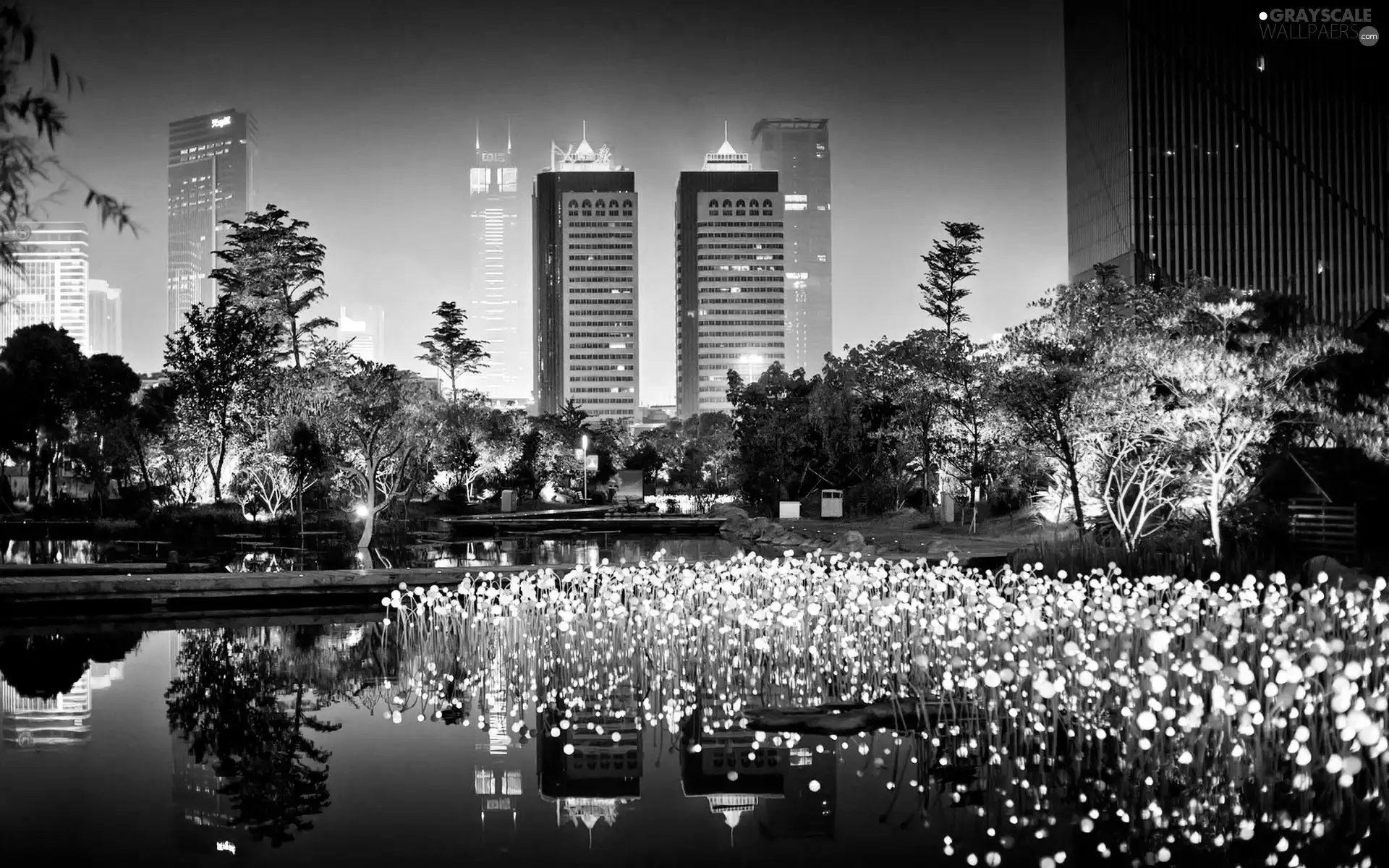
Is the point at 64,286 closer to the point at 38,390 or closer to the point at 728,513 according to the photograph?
the point at 38,390

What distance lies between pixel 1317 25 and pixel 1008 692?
71069 millimetres

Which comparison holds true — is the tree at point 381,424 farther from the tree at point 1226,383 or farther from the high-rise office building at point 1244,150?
the high-rise office building at point 1244,150

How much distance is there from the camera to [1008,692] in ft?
28.1

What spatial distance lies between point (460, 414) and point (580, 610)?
29.8 metres

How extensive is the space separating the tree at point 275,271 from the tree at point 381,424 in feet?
51.4

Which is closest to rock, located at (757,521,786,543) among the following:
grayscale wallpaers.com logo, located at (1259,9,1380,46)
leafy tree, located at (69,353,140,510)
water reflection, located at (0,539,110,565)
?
water reflection, located at (0,539,110,565)

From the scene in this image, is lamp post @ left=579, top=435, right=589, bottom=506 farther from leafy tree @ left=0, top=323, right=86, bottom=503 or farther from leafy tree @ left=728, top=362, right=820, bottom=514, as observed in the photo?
leafy tree @ left=0, top=323, right=86, bottom=503

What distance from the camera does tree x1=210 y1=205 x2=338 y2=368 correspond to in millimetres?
42250

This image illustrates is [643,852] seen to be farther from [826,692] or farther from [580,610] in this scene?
[580,610]

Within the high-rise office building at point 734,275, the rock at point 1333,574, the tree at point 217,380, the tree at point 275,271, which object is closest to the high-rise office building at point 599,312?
the high-rise office building at point 734,275

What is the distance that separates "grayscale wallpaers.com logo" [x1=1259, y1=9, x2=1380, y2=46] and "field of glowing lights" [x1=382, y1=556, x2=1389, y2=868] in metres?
64.5

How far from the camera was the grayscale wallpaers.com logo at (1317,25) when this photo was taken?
63.0 meters

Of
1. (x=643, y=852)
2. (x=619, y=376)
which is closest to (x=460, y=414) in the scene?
(x=643, y=852)

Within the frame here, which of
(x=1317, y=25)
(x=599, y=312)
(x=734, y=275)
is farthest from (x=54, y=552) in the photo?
(x=734, y=275)
